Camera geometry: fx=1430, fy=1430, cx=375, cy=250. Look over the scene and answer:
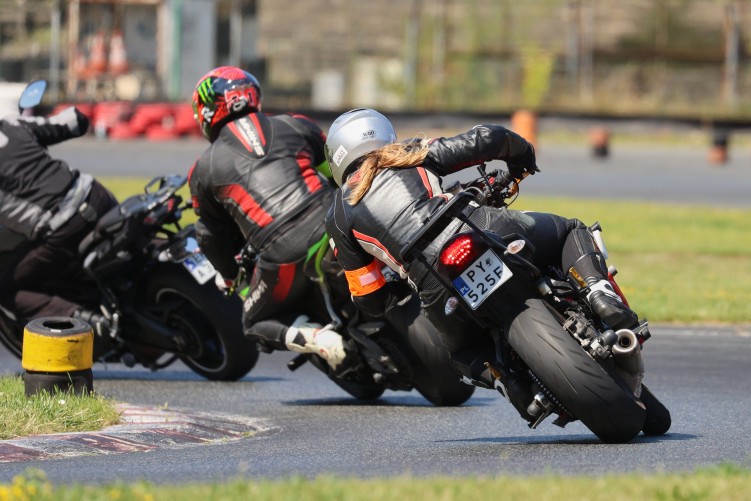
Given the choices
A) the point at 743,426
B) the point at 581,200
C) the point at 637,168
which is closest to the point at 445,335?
the point at 743,426

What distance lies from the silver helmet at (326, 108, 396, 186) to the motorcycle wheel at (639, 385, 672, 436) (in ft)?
5.49

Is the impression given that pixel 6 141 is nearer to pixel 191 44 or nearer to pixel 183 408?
pixel 183 408

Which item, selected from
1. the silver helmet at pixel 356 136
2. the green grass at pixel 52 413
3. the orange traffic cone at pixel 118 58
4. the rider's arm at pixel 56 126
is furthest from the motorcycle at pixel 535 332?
the orange traffic cone at pixel 118 58

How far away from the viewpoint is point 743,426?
694 centimetres

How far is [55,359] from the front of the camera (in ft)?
24.5

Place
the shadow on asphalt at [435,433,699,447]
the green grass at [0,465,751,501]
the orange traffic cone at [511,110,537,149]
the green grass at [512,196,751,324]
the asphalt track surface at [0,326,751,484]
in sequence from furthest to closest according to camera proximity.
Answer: the orange traffic cone at [511,110,537,149]
the green grass at [512,196,751,324]
the shadow on asphalt at [435,433,699,447]
the asphalt track surface at [0,326,751,484]
the green grass at [0,465,751,501]

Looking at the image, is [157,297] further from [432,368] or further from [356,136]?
[356,136]

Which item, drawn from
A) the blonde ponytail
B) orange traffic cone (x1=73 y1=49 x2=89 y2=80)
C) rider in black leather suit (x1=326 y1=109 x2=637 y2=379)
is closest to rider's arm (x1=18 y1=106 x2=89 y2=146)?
rider in black leather suit (x1=326 y1=109 x2=637 y2=379)

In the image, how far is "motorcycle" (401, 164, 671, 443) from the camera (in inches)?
235

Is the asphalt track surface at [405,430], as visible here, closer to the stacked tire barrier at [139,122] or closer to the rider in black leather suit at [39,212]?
the rider in black leather suit at [39,212]

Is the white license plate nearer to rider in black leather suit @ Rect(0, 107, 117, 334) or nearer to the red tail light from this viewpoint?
rider in black leather suit @ Rect(0, 107, 117, 334)

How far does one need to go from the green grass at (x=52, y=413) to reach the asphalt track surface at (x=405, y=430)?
0.59 m

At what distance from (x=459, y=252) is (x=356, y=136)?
929 mm

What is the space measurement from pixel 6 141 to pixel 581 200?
1220cm
